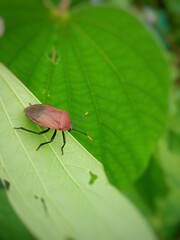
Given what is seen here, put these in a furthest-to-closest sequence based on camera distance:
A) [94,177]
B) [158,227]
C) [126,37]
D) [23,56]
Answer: [158,227], [126,37], [23,56], [94,177]

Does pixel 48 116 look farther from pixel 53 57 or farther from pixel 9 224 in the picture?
pixel 9 224

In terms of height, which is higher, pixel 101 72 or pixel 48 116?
pixel 101 72

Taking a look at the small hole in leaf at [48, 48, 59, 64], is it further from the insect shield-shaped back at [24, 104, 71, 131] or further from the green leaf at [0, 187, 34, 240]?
the green leaf at [0, 187, 34, 240]

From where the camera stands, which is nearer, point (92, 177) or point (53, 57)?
point (92, 177)

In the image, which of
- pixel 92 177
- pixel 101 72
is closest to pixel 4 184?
pixel 92 177

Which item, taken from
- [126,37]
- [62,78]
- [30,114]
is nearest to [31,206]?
[30,114]

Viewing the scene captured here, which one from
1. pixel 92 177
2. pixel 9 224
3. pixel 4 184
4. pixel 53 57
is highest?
pixel 53 57

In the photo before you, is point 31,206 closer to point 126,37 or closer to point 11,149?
point 11,149

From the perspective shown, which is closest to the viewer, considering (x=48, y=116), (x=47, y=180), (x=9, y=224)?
(x=47, y=180)
